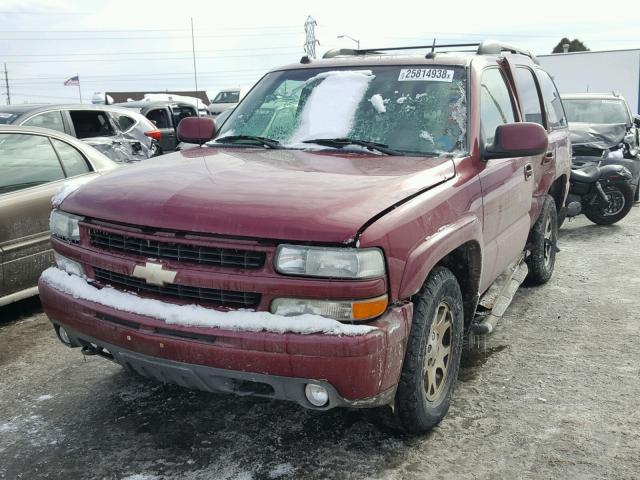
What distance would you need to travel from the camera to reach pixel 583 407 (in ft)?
11.3

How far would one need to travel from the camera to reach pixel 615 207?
840 cm

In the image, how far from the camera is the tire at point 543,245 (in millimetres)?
5293

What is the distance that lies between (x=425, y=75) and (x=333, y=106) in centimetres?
57

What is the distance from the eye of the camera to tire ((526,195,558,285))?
5293 millimetres

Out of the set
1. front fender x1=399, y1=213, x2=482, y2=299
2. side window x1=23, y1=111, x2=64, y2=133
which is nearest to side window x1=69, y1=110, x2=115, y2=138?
side window x1=23, y1=111, x2=64, y2=133

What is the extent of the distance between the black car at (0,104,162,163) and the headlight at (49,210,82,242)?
4528 millimetres

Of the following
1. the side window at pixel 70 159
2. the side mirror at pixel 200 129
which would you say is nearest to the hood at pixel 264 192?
the side mirror at pixel 200 129

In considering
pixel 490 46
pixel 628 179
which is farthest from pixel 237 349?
pixel 628 179

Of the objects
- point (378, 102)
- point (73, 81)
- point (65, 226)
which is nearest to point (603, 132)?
point (378, 102)

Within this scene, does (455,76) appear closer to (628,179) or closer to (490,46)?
(490,46)

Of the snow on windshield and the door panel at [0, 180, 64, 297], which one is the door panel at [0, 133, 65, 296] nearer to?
the door panel at [0, 180, 64, 297]

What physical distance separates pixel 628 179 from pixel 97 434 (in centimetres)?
729

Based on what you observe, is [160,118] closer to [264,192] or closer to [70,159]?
[70,159]

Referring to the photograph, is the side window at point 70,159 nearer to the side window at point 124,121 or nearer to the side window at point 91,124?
the side window at point 91,124
